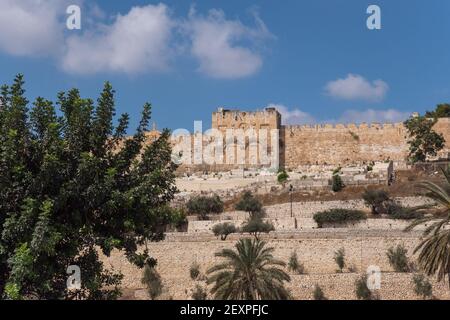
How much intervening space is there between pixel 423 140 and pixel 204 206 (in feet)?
55.5

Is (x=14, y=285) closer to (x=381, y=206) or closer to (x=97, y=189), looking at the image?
(x=97, y=189)

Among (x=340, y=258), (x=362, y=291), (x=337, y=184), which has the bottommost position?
(x=362, y=291)

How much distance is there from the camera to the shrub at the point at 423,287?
2186 cm

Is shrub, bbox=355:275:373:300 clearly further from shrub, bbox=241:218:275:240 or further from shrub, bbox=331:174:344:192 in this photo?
shrub, bbox=331:174:344:192

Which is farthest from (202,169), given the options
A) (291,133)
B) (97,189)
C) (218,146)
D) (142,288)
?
(97,189)

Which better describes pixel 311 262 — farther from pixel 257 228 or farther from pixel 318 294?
pixel 257 228

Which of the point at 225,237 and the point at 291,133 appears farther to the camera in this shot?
the point at 291,133

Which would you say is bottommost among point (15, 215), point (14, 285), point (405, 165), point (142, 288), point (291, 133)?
point (142, 288)

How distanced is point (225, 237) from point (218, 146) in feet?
68.0

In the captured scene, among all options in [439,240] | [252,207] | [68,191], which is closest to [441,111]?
[252,207]

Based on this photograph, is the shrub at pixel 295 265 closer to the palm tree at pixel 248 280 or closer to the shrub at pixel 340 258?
the shrub at pixel 340 258

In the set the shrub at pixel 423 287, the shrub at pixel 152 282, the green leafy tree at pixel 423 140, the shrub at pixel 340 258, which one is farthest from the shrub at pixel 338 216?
the green leafy tree at pixel 423 140

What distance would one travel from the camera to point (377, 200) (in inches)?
1168

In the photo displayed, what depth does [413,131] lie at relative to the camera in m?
40.2
